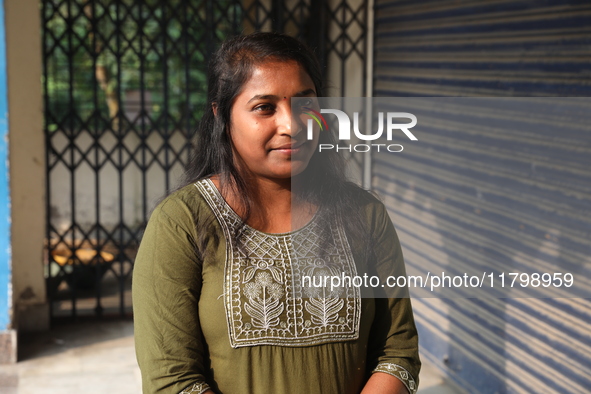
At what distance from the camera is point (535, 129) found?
3.51m

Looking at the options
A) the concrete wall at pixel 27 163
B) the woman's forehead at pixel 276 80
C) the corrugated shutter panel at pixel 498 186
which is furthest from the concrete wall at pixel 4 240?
the woman's forehead at pixel 276 80

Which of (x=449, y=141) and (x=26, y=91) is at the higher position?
(x=26, y=91)

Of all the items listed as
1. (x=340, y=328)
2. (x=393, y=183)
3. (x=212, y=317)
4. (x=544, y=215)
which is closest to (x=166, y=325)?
(x=212, y=317)

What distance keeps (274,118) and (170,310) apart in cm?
52

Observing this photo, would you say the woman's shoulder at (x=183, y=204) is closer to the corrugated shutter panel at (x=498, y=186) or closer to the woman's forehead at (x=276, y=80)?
the woman's forehead at (x=276, y=80)

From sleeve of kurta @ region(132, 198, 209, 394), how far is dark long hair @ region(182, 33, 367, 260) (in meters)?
0.21

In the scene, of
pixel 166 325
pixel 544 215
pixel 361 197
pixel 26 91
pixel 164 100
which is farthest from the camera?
pixel 164 100

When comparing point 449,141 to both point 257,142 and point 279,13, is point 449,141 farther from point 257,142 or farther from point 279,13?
point 257,142

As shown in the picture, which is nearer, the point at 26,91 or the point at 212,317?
the point at 212,317

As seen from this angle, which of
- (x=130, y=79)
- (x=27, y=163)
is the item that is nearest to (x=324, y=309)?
(x=27, y=163)

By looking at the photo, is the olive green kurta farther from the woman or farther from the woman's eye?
the woman's eye

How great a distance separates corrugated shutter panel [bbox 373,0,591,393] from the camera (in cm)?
330

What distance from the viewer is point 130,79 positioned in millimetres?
5715

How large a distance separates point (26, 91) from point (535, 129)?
10.8ft
